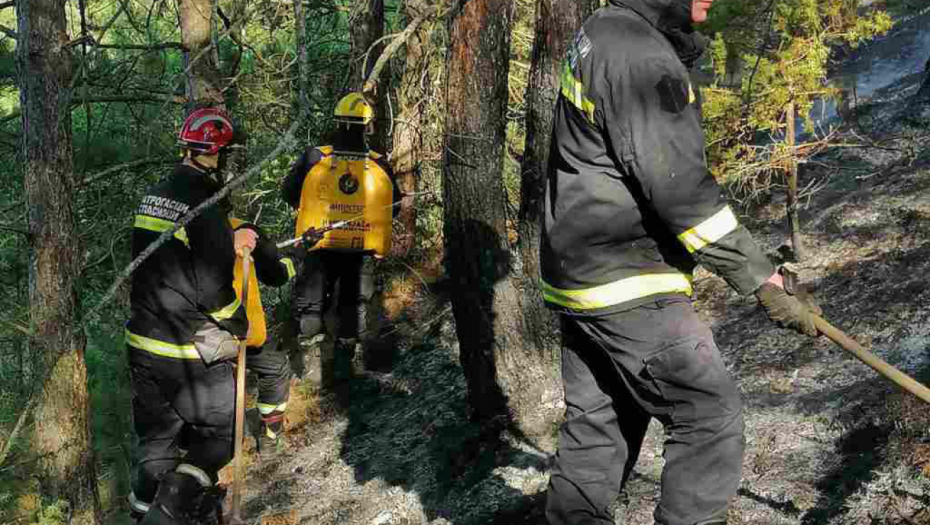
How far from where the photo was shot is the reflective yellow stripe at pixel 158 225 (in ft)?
15.5

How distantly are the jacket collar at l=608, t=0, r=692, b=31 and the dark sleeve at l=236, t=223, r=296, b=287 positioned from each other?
3063mm

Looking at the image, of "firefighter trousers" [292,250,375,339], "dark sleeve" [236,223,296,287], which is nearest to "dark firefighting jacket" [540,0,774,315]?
"dark sleeve" [236,223,296,287]

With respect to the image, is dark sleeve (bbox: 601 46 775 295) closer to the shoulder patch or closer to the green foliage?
the shoulder patch

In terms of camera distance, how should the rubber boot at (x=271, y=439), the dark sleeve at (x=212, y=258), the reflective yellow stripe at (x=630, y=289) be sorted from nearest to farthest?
1. the reflective yellow stripe at (x=630, y=289)
2. the dark sleeve at (x=212, y=258)
3. the rubber boot at (x=271, y=439)

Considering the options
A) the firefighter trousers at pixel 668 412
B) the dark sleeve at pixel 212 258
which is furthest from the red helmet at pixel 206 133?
the firefighter trousers at pixel 668 412

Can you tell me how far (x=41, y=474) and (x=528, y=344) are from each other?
10.9 feet

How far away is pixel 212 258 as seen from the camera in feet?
15.9

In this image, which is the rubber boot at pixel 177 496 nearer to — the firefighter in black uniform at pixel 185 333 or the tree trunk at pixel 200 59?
the firefighter in black uniform at pixel 185 333

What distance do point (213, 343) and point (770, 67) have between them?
13.1 ft

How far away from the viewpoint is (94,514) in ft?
19.1

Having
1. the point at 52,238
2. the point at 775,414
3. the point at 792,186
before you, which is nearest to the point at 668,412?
the point at 775,414

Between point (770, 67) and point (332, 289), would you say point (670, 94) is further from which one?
point (332, 289)

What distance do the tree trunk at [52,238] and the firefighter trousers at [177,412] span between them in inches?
25.6

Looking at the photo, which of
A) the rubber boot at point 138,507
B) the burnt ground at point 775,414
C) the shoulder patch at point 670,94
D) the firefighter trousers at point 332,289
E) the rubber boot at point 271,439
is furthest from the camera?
the firefighter trousers at point 332,289
